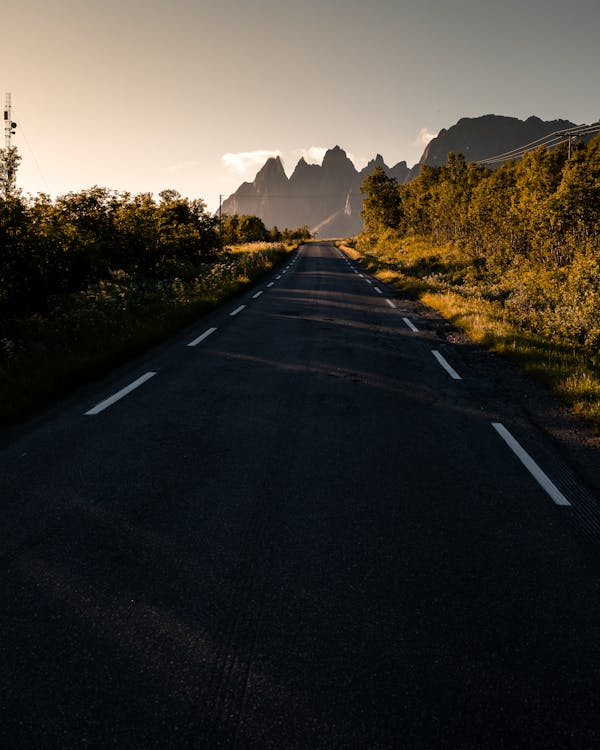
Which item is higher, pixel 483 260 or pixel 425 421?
pixel 483 260

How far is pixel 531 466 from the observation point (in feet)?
16.3

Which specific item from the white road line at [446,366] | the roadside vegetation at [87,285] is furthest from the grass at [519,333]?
the roadside vegetation at [87,285]

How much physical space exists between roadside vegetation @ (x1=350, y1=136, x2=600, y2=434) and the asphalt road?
2.83m

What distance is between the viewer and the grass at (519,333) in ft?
23.7

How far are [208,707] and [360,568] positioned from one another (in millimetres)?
1340

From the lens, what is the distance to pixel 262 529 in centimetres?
374

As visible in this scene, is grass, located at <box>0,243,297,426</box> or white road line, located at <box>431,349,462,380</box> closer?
grass, located at <box>0,243,297,426</box>

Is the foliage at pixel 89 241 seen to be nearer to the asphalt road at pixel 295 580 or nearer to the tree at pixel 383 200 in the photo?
the asphalt road at pixel 295 580

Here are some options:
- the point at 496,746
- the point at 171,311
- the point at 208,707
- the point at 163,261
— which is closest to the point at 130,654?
Result: the point at 208,707

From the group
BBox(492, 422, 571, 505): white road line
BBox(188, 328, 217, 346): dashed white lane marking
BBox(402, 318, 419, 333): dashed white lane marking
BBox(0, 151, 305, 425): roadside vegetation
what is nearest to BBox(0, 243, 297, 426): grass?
→ BBox(0, 151, 305, 425): roadside vegetation

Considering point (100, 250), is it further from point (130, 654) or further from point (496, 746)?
point (496, 746)

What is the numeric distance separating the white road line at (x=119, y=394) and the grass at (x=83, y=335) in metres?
0.79

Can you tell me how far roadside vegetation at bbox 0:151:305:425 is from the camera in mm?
8062

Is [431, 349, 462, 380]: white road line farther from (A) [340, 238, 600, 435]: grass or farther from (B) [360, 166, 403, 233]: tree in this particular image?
(B) [360, 166, 403, 233]: tree
